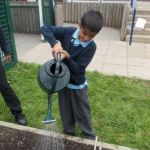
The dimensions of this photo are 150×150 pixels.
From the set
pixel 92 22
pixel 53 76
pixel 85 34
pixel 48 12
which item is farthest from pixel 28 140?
pixel 48 12

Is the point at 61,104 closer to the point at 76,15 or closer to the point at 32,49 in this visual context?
the point at 32,49

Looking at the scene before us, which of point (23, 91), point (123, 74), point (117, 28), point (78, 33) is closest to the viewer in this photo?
point (78, 33)

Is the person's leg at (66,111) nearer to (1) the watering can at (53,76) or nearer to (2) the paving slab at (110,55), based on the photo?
(1) the watering can at (53,76)

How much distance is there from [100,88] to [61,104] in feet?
5.68

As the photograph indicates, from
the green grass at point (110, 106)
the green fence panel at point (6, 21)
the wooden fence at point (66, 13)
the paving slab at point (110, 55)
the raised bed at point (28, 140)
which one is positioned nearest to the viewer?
the raised bed at point (28, 140)

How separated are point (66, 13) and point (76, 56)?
7.61m

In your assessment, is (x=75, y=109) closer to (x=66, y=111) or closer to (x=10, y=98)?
(x=66, y=111)

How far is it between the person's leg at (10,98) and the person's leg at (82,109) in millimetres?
898

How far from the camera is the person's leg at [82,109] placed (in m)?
2.56

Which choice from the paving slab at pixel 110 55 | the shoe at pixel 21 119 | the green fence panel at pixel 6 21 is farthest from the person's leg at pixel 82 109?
the green fence panel at pixel 6 21

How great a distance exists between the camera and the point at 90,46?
2.28 metres

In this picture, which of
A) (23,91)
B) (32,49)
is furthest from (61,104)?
(32,49)

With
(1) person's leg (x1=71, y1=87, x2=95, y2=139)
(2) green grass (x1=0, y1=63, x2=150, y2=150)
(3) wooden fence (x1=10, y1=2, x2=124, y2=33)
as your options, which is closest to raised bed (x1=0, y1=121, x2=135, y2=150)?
(1) person's leg (x1=71, y1=87, x2=95, y2=139)

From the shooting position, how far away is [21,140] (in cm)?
267
